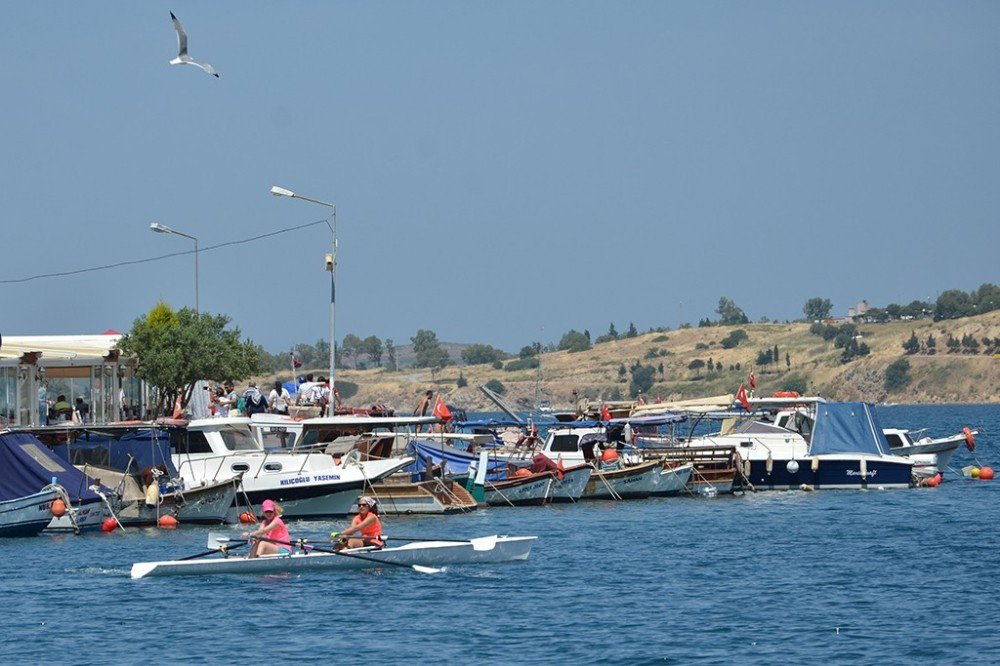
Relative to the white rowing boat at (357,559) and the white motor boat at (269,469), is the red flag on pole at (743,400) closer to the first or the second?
the white motor boat at (269,469)

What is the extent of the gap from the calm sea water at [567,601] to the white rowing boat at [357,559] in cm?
28

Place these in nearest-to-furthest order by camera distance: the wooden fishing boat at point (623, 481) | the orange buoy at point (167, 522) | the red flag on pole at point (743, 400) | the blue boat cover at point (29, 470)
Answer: the blue boat cover at point (29, 470) → the orange buoy at point (167, 522) → the wooden fishing boat at point (623, 481) → the red flag on pole at point (743, 400)

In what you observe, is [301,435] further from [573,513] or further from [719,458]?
[719,458]

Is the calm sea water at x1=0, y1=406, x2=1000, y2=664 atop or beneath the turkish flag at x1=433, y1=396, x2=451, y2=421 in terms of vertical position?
beneath

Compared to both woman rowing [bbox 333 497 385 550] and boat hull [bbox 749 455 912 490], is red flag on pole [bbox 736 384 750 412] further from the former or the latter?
woman rowing [bbox 333 497 385 550]

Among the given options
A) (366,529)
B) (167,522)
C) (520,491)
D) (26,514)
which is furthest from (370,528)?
(520,491)

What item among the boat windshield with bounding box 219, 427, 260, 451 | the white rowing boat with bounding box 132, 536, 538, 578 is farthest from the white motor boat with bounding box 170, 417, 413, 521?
the white rowing boat with bounding box 132, 536, 538, 578

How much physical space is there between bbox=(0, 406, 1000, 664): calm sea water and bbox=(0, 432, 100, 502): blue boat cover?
4.37ft

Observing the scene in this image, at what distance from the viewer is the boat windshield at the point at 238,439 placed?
43.1m

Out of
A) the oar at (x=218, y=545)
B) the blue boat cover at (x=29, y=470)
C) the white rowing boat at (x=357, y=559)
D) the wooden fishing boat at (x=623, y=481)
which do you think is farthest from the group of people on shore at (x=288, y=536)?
the wooden fishing boat at (x=623, y=481)

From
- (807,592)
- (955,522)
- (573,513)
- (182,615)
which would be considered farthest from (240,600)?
(955,522)

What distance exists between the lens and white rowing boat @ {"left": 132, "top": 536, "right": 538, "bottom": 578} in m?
31.9

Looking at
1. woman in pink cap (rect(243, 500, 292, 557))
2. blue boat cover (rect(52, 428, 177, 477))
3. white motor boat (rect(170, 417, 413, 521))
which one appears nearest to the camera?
woman in pink cap (rect(243, 500, 292, 557))

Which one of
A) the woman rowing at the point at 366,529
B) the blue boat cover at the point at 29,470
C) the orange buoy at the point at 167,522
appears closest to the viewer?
the woman rowing at the point at 366,529
